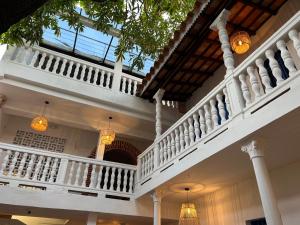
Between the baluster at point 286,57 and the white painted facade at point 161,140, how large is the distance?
0.04ft

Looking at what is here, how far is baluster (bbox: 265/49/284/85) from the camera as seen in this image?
11.6 feet

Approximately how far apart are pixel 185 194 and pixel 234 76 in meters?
3.48

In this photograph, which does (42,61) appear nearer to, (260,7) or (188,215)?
(188,215)

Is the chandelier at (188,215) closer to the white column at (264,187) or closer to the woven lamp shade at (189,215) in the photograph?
the woven lamp shade at (189,215)

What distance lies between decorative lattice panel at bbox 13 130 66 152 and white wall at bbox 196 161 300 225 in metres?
4.57

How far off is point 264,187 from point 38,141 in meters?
6.91

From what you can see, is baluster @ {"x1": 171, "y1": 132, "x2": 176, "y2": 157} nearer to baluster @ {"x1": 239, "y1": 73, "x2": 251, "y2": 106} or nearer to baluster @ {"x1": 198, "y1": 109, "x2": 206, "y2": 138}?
baluster @ {"x1": 198, "y1": 109, "x2": 206, "y2": 138}

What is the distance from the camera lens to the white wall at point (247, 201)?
4.80 m

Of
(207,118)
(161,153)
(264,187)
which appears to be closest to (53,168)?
(161,153)

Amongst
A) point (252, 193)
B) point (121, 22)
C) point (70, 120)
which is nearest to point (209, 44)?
point (121, 22)

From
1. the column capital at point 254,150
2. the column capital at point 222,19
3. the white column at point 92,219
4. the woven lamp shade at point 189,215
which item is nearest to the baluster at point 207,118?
the column capital at point 254,150

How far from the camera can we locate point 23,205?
19.0 feet

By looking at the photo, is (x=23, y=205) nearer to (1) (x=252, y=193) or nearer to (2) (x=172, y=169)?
(2) (x=172, y=169)

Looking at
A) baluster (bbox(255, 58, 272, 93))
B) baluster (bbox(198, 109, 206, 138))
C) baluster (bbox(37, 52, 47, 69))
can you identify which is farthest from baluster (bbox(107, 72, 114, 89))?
baluster (bbox(255, 58, 272, 93))
